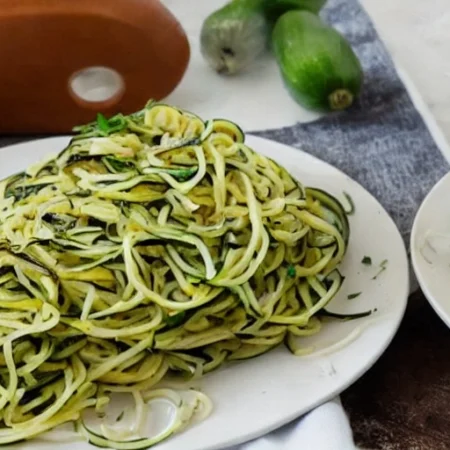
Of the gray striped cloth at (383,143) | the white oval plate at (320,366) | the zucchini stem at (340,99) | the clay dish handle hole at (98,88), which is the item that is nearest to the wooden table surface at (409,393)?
the white oval plate at (320,366)

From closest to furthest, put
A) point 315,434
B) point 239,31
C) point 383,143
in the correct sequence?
point 315,434, point 383,143, point 239,31

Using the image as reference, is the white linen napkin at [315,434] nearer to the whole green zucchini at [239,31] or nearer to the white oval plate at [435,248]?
the white oval plate at [435,248]

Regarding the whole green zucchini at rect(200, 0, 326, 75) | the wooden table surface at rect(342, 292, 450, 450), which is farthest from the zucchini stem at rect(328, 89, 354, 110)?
the wooden table surface at rect(342, 292, 450, 450)

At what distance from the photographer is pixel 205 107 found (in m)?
1.26

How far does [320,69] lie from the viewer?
1169mm

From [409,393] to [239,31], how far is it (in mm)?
660

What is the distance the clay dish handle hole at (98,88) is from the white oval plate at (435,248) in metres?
0.45

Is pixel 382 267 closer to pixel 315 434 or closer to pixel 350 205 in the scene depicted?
pixel 350 205

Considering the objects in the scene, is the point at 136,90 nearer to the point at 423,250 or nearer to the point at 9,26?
the point at 9,26

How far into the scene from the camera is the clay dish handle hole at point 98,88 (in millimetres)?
1158

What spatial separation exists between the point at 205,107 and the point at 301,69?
15cm

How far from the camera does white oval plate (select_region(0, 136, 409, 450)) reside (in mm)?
718

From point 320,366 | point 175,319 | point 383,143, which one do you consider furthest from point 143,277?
point 383,143

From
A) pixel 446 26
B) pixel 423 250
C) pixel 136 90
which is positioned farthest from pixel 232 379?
pixel 446 26
